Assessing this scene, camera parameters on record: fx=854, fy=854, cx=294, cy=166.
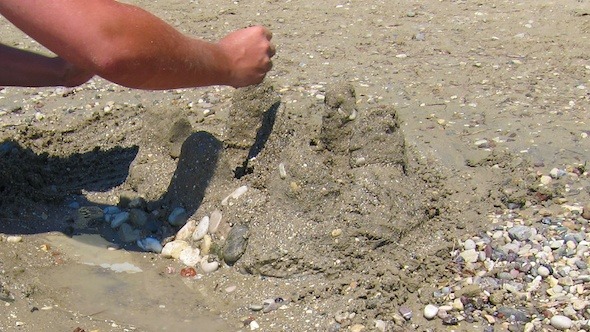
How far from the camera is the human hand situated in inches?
139

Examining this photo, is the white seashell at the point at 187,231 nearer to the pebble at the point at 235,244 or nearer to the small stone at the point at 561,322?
the pebble at the point at 235,244

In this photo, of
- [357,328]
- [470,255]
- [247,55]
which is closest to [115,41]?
[247,55]

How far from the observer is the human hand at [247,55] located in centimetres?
352

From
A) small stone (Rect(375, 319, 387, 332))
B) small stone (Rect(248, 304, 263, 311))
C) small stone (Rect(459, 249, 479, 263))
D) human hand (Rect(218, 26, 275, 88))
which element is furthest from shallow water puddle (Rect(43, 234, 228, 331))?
small stone (Rect(459, 249, 479, 263))

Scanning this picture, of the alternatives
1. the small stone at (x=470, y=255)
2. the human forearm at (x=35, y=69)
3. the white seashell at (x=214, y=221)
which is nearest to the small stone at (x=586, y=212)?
the small stone at (x=470, y=255)

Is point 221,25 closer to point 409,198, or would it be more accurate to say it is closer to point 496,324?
point 409,198

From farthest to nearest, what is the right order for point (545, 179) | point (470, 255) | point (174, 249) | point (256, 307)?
1. point (545, 179)
2. point (174, 249)
3. point (470, 255)
4. point (256, 307)

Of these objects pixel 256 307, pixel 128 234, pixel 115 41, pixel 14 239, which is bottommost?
pixel 256 307

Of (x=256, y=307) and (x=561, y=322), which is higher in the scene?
(x=256, y=307)

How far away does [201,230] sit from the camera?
3.78 m

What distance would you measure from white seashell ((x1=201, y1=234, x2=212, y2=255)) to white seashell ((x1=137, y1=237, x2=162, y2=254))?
8.1 inches

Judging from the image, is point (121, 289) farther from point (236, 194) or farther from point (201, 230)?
point (236, 194)

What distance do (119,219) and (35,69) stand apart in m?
0.88

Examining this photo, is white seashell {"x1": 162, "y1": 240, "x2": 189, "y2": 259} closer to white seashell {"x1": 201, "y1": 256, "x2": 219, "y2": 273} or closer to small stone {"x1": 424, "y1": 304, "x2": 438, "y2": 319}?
white seashell {"x1": 201, "y1": 256, "x2": 219, "y2": 273}
